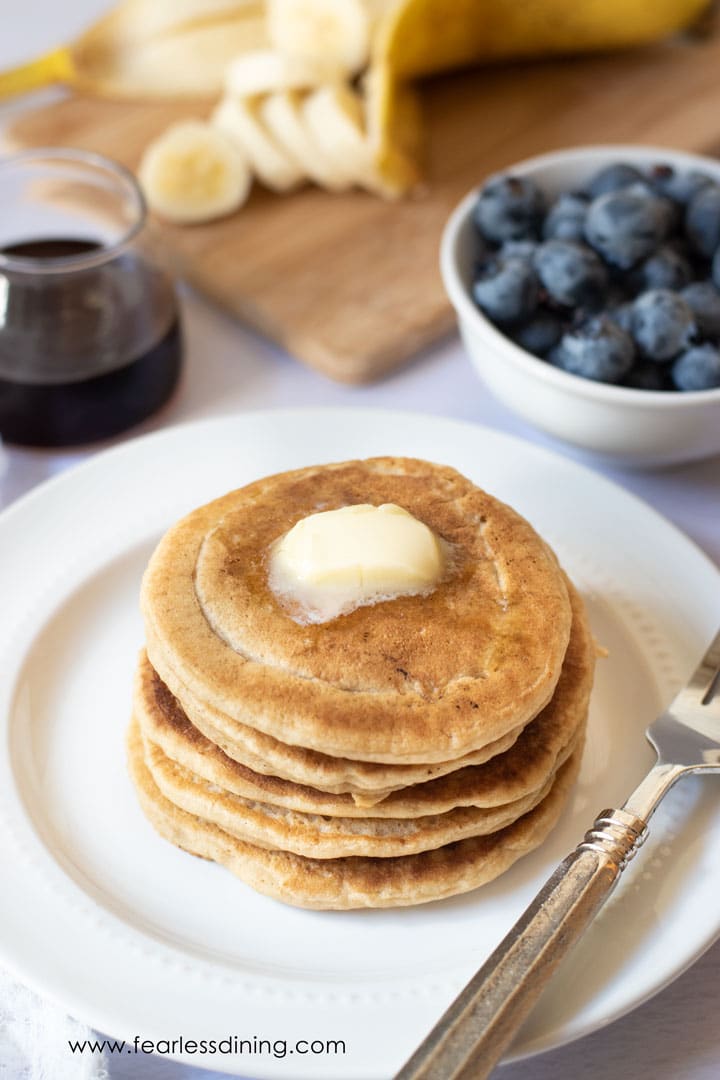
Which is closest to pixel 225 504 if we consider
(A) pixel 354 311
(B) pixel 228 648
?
(B) pixel 228 648

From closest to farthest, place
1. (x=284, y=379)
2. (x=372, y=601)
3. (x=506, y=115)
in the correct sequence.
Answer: (x=372, y=601), (x=284, y=379), (x=506, y=115)

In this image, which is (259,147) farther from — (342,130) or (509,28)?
(509,28)

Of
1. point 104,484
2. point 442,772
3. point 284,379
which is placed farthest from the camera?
point 284,379

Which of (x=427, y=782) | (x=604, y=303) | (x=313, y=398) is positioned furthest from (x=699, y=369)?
(x=427, y=782)

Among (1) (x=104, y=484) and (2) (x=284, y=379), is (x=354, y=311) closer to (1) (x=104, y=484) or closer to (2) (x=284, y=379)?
(2) (x=284, y=379)

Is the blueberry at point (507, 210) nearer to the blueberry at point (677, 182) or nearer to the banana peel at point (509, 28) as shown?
the blueberry at point (677, 182)

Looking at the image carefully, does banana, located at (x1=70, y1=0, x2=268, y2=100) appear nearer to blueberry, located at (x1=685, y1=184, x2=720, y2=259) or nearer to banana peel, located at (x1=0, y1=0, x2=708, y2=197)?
banana peel, located at (x1=0, y1=0, x2=708, y2=197)

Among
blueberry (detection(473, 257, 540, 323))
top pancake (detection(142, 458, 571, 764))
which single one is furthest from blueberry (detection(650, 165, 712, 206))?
top pancake (detection(142, 458, 571, 764))
